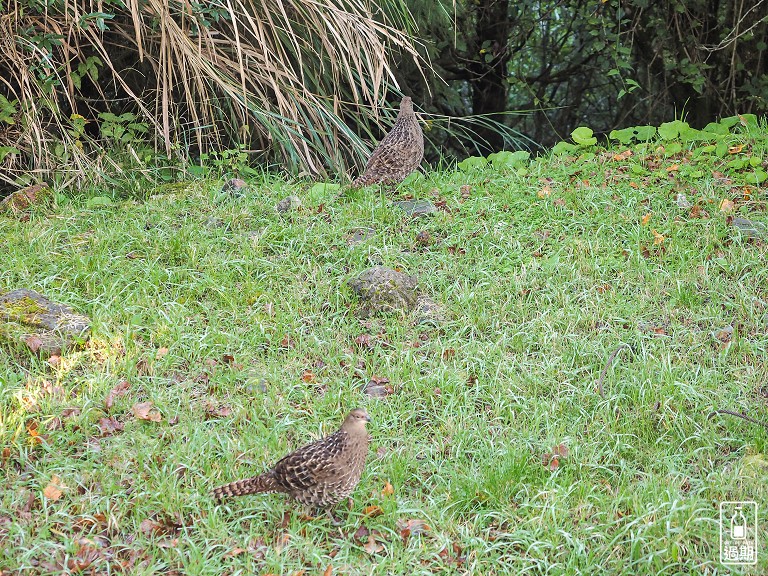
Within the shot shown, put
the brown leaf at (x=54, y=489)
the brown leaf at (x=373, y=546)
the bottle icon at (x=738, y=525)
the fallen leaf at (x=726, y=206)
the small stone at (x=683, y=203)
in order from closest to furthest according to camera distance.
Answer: the bottle icon at (x=738, y=525) → the brown leaf at (x=373, y=546) → the brown leaf at (x=54, y=489) → the fallen leaf at (x=726, y=206) → the small stone at (x=683, y=203)

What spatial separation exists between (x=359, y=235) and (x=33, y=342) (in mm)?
2207

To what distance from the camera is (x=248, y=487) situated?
135 inches

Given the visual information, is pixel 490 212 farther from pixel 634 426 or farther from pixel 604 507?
pixel 604 507

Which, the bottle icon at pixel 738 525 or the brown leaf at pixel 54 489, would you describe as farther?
the brown leaf at pixel 54 489

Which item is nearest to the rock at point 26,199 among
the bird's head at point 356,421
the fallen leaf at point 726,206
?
the bird's head at point 356,421

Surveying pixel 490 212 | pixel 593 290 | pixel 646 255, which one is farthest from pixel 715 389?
pixel 490 212

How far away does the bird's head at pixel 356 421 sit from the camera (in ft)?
11.5

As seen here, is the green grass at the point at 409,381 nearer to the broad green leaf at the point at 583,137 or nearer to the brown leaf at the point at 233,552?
the brown leaf at the point at 233,552

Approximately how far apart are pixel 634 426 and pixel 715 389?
525 millimetres

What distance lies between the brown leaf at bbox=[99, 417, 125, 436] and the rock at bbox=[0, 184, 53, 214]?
8.25 ft

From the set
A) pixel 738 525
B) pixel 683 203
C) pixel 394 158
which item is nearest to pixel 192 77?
pixel 394 158

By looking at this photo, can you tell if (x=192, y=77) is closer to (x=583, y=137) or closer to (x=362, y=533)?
(x=583, y=137)

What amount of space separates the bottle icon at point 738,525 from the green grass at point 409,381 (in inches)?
2.7

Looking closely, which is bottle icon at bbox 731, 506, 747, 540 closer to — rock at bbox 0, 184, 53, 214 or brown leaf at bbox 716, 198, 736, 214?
brown leaf at bbox 716, 198, 736, 214
